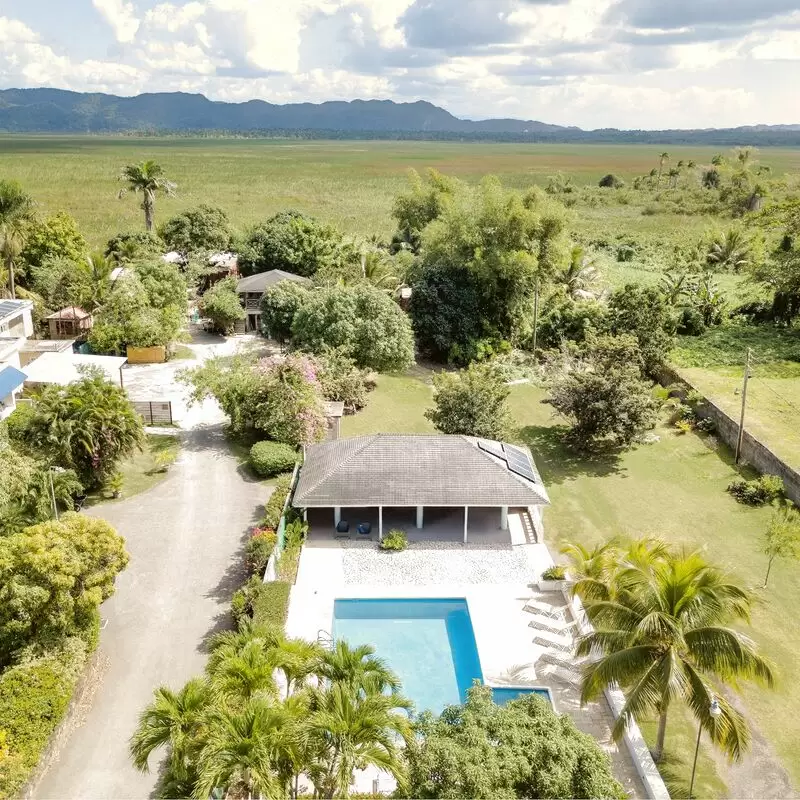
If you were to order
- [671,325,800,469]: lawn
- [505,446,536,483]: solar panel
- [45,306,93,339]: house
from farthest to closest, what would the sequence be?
1. [45,306,93,339]: house
2. [671,325,800,469]: lawn
3. [505,446,536,483]: solar panel

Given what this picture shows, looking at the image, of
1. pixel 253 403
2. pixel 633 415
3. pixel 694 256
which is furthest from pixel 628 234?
pixel 253 403

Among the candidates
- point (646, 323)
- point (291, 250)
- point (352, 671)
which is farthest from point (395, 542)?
point (291, 250)

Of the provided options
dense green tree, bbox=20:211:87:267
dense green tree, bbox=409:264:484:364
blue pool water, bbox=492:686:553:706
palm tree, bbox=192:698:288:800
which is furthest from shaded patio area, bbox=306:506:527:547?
dense green tree, bbox=20:211:87:267

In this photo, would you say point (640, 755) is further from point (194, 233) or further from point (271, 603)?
point (194, 233)

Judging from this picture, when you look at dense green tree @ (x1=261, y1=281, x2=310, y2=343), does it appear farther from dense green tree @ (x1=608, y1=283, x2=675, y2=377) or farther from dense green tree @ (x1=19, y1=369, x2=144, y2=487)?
dense green tree @ (x1=608, y1=283, x2=675, y2=377)

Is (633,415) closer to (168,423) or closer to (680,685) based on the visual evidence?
(680,685)
